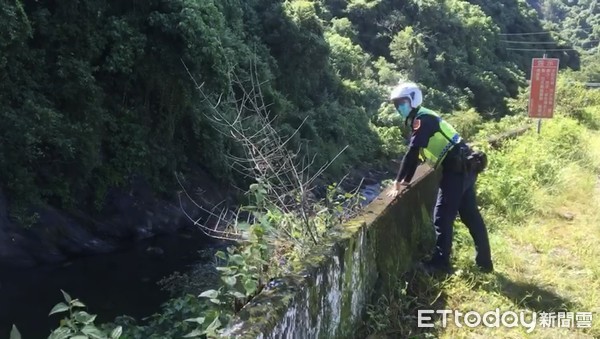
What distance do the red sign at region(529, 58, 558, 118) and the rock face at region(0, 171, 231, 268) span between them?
7011mm

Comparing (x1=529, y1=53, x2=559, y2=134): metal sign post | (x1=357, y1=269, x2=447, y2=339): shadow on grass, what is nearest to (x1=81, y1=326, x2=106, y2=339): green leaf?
(x1=357, y1=269, x2=447, y2=339): shadow on grass

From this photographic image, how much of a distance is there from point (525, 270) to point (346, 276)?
78.0 inches

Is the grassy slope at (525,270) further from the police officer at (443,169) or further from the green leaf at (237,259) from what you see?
the green leaf at (237,259)

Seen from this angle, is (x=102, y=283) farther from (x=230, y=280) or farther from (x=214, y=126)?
Result: (x=230, y=280)

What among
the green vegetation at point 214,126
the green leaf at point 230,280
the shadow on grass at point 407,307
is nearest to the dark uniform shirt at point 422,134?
the green vegetation at point 214,126

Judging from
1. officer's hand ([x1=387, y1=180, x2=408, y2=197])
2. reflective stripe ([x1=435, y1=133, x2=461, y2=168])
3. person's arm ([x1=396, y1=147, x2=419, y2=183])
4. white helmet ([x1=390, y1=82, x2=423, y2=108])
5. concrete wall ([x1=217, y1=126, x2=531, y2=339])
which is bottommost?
concrete wall ([x1=217, y1=126, x2=531, y2=339])

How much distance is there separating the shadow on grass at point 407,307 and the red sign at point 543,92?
7.21m

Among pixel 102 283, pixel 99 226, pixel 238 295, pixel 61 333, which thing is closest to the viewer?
pixel 61 333

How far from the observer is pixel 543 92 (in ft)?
34.6

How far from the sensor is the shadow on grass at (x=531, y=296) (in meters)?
4.08

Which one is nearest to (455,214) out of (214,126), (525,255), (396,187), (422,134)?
(396,187)

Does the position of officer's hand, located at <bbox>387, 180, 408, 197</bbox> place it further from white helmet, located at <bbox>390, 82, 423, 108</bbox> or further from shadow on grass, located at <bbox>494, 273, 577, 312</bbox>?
shadow on grass, located at <bbox>494, 273, 577, 312</bbox>

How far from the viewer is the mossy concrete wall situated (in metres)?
2.66

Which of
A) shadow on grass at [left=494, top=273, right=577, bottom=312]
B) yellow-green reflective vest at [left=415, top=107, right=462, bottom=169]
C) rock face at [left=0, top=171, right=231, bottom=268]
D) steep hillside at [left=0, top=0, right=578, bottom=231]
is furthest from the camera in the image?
rock face at [left=0, top=171, right=231, bottom=268]
